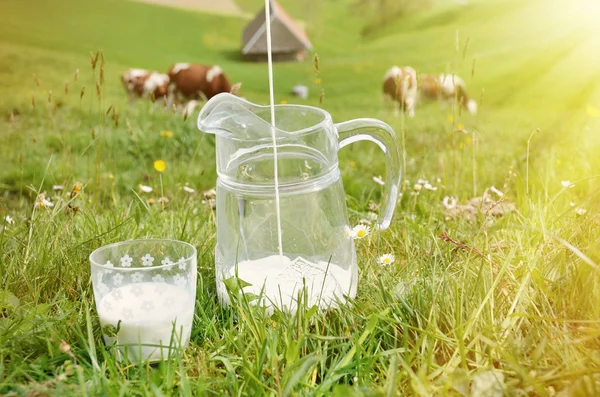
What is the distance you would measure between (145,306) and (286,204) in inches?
14.8

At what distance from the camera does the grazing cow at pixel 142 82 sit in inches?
216

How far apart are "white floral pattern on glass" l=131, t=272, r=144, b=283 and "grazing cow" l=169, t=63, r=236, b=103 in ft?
14.6

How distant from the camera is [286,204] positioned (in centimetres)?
140

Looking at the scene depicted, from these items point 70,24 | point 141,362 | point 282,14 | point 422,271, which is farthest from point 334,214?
point 70,24

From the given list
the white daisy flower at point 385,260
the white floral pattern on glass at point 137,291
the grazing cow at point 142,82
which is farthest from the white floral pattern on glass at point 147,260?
the grazing cow at point 142,82

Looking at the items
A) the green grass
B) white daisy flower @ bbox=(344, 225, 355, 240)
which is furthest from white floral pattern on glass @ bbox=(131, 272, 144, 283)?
white daisy flower @ bbox=(344, 225, 355, 240)

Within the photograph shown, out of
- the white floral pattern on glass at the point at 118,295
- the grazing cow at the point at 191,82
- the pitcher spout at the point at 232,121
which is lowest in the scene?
the white floral pattern on glass at the point at 118,295

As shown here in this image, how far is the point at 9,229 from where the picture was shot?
181cm

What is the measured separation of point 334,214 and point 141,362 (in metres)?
0.52

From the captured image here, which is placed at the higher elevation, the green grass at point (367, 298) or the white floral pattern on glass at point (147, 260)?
the white floral pattern on glass at point (147, 260)

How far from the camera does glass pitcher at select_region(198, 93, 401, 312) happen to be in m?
1.36

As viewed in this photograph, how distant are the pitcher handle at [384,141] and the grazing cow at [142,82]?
13.9 feet

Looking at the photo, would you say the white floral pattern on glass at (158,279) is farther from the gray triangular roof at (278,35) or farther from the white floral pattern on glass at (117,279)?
the gray triangular roof at (278,35)

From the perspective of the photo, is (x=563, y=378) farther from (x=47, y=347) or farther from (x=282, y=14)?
(x=282, y=14)
